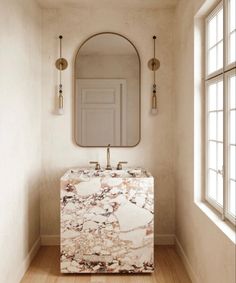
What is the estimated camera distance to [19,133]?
3.04 meters

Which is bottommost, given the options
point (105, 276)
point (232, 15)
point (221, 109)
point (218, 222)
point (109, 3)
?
point (105, 276)

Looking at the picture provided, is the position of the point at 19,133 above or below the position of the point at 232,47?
below

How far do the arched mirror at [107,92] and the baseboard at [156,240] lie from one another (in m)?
1.10

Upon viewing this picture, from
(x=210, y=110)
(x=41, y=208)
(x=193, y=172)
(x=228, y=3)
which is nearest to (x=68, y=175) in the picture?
(x=41, y=208)

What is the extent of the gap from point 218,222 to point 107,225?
1.12 meters

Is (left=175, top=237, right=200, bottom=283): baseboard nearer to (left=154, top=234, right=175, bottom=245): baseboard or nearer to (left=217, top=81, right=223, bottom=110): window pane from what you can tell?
(left=154, top=234, right=175, bottom=245): baseboard

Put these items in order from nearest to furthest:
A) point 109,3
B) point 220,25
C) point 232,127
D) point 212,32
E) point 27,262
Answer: point 232,127 → point 220,25 → point 212,32 → point 27,262 → point 109,3

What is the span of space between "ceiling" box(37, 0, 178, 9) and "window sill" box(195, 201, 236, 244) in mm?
2160

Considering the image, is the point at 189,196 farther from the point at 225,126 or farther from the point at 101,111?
the point at 101,111

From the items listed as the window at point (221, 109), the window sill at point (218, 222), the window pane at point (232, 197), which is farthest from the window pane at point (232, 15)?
the window sill at point (218, 222)

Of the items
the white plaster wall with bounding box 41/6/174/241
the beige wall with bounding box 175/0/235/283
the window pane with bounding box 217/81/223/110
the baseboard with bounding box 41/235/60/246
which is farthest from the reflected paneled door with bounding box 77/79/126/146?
the window pane with bounding box 217/81/223/110

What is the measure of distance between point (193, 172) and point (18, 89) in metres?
1.68

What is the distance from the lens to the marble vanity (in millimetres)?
3119

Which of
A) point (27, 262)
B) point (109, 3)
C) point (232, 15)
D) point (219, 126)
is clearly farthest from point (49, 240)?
point (232, 15)
